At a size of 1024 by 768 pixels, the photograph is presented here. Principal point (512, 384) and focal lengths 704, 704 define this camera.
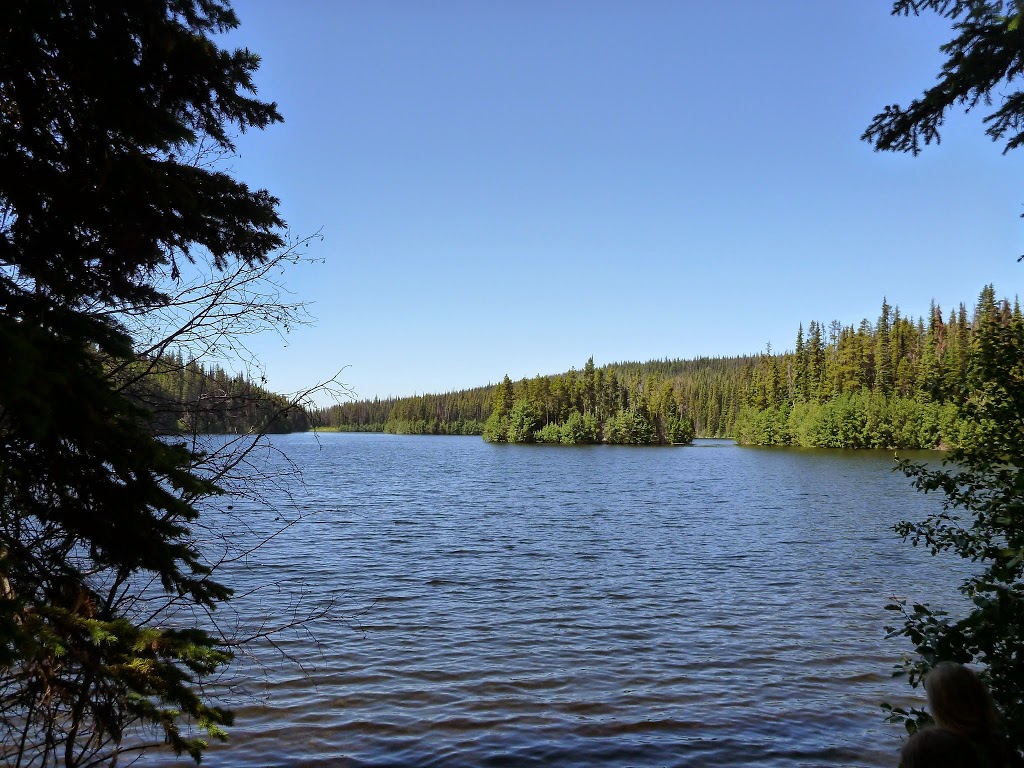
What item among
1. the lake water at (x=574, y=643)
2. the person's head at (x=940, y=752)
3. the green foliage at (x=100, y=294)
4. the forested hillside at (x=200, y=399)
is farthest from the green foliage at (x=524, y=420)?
the person's head at (x=940, y=752)

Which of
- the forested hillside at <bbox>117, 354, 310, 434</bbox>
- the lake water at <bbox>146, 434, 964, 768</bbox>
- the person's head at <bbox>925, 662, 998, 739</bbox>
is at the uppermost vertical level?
the forested hillside at <bbox>117, 354, 310, 434</bbox>

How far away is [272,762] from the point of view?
24.8 feet

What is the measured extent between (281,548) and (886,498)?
98.6ft

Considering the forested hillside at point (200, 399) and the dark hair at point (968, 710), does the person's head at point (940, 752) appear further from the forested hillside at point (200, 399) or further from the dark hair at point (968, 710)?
the forested hillside at point (200, 399)

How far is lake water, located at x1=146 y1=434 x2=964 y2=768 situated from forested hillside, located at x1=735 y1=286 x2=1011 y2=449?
205 ft

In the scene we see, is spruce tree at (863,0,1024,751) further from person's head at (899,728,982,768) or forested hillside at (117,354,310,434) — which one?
forested hillside at (117,354,310,434)

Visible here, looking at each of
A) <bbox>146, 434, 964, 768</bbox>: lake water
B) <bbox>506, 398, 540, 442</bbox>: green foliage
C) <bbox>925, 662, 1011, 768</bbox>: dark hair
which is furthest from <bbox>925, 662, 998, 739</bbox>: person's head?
<bbox>506, 398, 540, 442</bbox>: green foliage

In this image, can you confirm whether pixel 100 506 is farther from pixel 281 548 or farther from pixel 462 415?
pixel 462 415

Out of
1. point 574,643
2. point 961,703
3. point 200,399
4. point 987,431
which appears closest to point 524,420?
point 574,643

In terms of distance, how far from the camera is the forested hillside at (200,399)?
4949 mm

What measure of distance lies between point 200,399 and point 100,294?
101 centimetres

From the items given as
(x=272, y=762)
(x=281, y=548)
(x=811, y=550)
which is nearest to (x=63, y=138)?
(x=272, y=762)

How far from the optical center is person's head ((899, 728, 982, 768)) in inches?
130

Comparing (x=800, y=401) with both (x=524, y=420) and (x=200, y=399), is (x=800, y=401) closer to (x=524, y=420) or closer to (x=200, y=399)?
(x=524, y=420)
